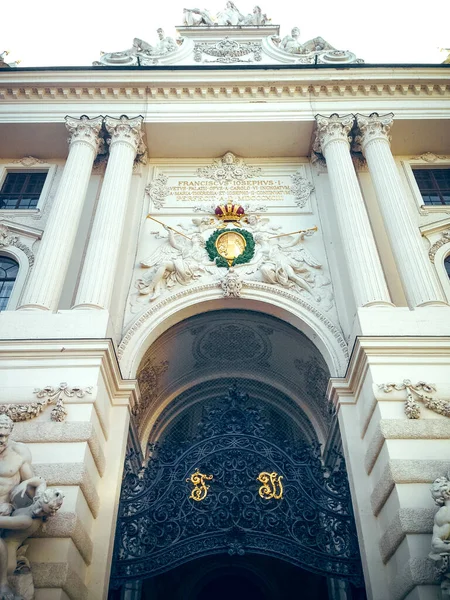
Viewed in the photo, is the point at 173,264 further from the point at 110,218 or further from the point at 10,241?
the point at 10,241

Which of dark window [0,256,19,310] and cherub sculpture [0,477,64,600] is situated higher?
dark window [0,256,19,310]

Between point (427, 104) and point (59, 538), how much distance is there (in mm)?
14812

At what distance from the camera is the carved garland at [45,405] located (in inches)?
374

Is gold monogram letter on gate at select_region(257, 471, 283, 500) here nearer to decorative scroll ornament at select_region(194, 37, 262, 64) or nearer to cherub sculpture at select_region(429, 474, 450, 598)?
cherub sculpture at select_region(429, 474, 450, 598)

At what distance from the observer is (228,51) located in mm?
18422

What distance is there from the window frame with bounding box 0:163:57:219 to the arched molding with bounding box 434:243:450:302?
34.9 feet

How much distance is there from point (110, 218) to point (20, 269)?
A: 2820 millimetres

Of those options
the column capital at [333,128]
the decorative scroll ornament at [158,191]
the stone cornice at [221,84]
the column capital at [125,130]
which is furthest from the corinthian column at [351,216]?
the column capital at [125,130]

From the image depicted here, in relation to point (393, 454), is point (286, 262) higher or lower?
higher

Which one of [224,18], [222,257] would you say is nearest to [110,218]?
[222,257]

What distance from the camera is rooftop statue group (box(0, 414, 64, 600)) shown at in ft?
24.4

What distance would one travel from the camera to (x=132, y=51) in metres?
18.3

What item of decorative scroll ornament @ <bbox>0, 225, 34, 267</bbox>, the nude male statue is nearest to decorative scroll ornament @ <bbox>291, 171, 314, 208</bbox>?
decorative scroll ornament @ <bbox>0, 225, 34, 267</bbox>

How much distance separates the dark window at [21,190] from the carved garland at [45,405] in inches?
302
